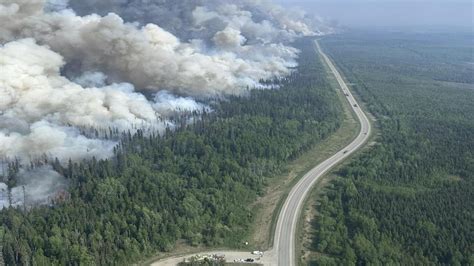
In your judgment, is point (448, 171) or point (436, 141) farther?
point (436, 141)

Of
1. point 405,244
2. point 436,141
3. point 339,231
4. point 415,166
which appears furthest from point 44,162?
point 436,141

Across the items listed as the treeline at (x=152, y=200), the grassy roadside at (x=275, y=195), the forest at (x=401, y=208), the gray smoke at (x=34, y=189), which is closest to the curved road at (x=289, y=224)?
the grassy roadside at (x=275, y=195)

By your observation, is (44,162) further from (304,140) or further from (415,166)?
(415,166)

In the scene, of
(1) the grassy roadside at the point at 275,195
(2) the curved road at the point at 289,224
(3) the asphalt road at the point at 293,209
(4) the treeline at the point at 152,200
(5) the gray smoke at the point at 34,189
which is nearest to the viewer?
(4) the treeline at the point at 152,200

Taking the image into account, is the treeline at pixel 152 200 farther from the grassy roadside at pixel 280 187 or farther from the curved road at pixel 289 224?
the curved road at pixel 289 224

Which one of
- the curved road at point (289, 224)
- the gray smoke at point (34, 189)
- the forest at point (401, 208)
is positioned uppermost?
the gray smoke at point (34, 189)

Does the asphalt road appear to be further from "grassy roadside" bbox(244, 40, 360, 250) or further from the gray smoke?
the gray smoke

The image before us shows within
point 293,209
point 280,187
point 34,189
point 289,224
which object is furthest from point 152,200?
point 280,187

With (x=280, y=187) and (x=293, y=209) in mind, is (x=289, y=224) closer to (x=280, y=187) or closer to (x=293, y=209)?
(x=293, y=209)
